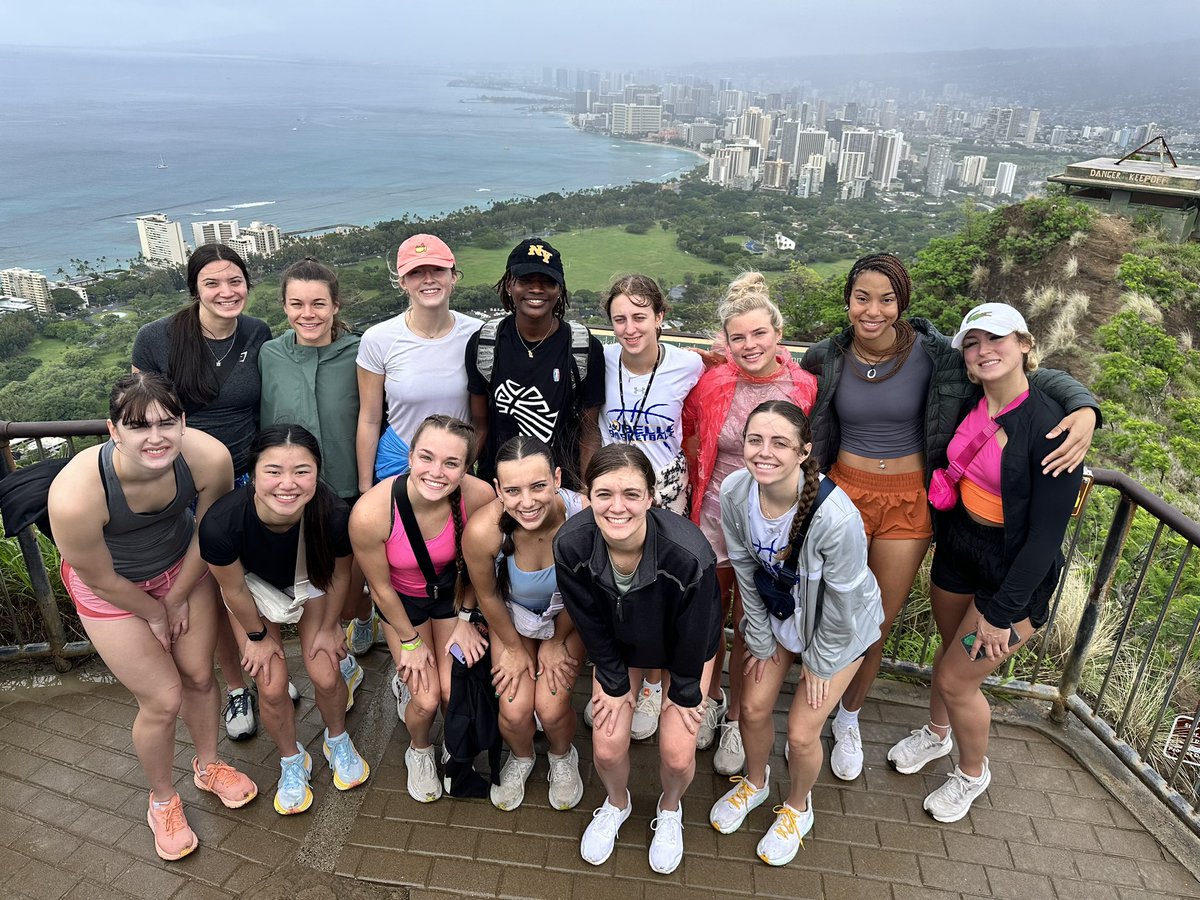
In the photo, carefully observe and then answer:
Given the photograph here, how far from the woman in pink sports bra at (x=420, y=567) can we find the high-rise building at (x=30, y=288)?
2505cm

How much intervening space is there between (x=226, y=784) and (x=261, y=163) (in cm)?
9890

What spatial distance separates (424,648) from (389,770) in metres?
0.67

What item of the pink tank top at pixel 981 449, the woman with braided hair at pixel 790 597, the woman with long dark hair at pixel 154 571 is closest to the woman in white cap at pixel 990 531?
the pink tank top at pixel 981 449

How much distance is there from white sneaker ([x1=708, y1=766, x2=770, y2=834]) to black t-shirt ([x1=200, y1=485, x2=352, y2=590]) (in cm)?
197

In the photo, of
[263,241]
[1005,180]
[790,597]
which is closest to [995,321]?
[790,597]

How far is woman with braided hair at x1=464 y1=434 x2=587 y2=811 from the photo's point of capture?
2820 mm

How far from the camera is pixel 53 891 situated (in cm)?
268

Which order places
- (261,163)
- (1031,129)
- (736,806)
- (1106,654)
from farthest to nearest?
1. (1031,129)
2. (261,163)
3. (1106,654)
4. (736,806)

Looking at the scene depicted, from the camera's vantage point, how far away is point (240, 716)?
3.42 meters

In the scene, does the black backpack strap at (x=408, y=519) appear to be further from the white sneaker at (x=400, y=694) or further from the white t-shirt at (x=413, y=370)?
the white sneaker at (x=400, y=694)

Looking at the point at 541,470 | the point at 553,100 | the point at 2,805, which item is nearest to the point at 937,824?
the point at 541,470

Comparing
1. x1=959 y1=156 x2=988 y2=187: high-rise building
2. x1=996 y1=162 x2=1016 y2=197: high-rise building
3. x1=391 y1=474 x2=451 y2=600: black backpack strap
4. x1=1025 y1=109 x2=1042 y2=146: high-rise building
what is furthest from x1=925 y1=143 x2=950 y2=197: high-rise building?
x1=391 y1=474 x2=451 y2=600: black backpack strap

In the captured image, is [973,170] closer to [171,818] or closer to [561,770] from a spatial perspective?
[561,770]

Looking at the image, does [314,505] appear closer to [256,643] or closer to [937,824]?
[256,643]
